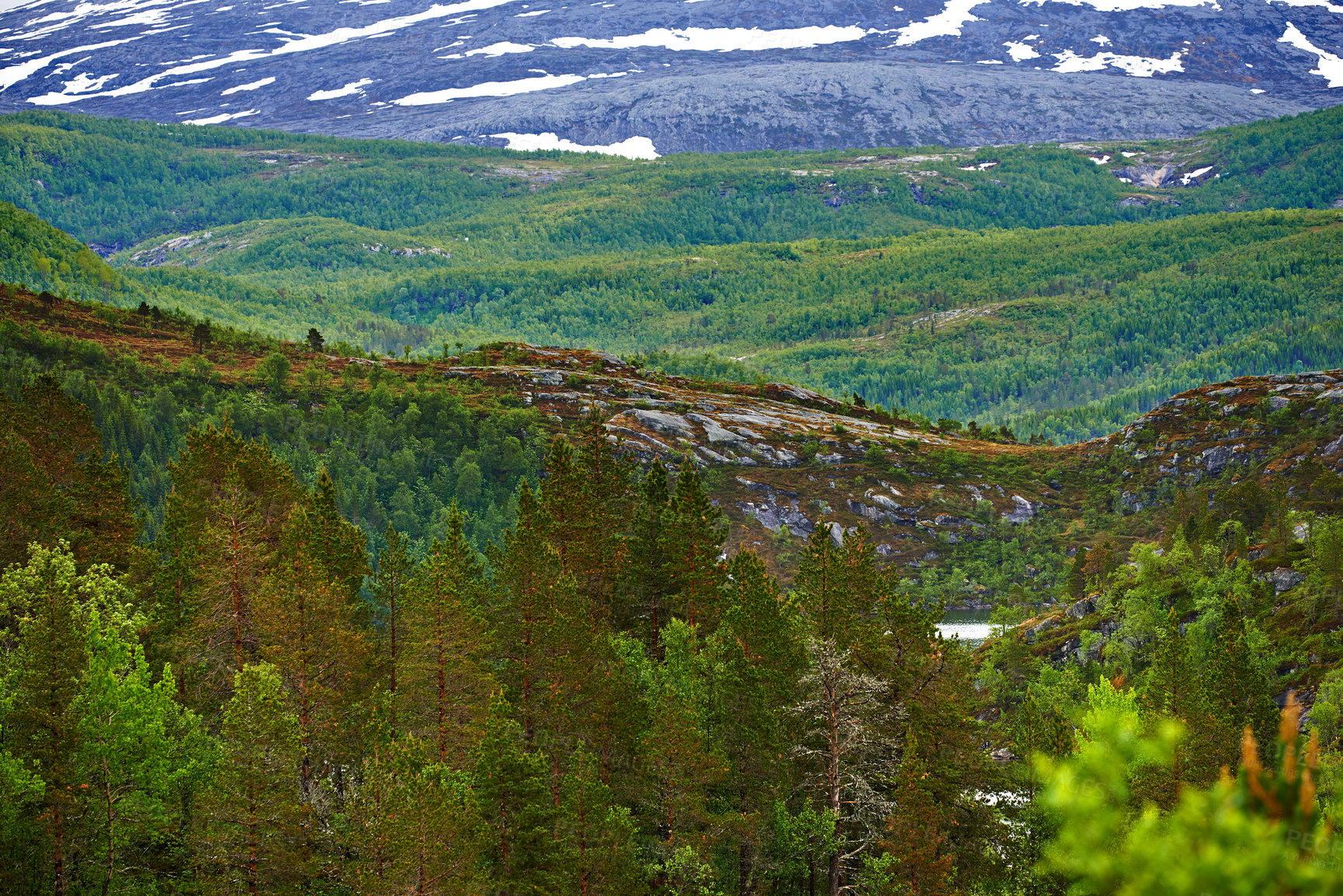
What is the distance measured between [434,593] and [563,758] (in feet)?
30.1

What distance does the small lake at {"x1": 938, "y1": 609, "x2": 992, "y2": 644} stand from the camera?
14050 cm

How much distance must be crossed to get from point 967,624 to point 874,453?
44.8m

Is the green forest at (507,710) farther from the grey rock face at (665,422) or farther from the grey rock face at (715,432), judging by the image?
the grey rock face at (715,432)

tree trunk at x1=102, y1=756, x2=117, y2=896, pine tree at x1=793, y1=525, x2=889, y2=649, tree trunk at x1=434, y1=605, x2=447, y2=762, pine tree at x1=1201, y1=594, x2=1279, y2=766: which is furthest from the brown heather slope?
tree trunk at x1=102, y1=756, x2=117, y2=896

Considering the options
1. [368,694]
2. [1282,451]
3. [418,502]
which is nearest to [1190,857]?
[368,694]

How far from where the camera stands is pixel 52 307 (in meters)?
174

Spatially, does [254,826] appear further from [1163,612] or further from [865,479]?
[865,479]

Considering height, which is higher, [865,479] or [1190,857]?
[1190,857]

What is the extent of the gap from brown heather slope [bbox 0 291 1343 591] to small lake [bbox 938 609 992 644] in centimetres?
708

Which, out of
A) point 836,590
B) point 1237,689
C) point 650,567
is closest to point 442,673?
point 650,567

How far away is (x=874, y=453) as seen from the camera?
18925 cm

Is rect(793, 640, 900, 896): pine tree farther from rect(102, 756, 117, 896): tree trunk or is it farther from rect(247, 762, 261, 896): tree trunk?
rect(102, 756, 117, 896): tree trunk

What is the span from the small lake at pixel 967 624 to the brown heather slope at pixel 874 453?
23.2ft

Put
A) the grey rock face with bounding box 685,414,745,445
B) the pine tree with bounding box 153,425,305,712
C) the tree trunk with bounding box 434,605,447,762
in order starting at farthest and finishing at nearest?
the grey rock face with bounding box 685,414,745,445
the pine tree with bounding box 153,425,305,712
the tree trunk with bounding box 434,605,447,762
